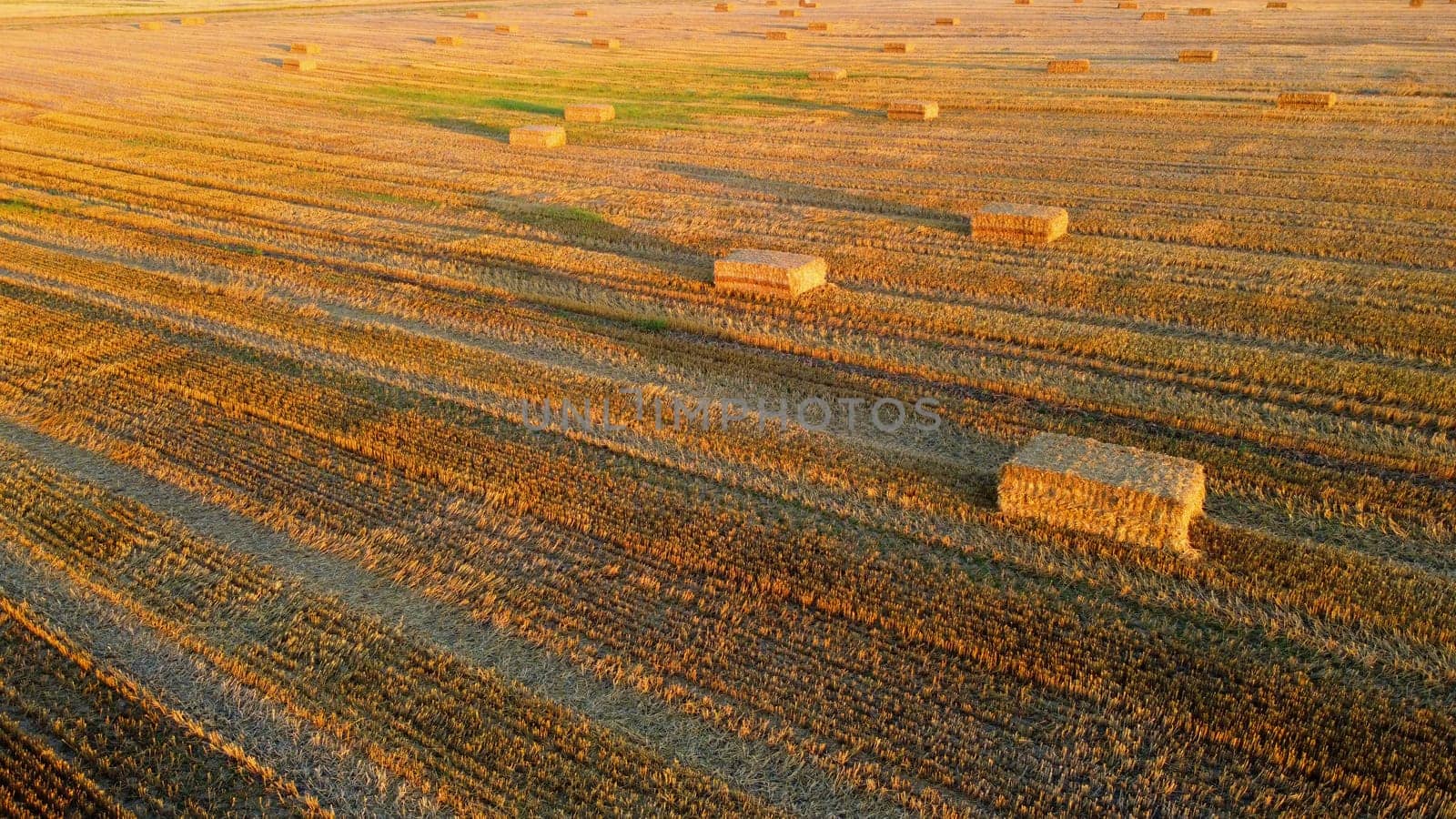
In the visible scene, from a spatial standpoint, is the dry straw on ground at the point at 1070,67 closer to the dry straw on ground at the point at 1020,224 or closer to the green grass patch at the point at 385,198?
the dry straw on ground at the point at 1020,224

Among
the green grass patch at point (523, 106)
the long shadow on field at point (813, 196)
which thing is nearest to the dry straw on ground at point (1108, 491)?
the long shadow on field at point (813, 196)

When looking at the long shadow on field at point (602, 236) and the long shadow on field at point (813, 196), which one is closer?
the long shadow on field at point (602, 236)

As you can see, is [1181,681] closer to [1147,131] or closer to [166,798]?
[166,798]

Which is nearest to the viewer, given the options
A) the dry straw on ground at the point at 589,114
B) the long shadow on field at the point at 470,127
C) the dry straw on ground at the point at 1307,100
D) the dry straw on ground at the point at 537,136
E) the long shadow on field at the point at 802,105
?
the dry straw on ground at the point at 537,136

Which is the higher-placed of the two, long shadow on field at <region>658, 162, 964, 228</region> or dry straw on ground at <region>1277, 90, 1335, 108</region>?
dry straw on ground at <region>1277, 90, 1335, 108</region>

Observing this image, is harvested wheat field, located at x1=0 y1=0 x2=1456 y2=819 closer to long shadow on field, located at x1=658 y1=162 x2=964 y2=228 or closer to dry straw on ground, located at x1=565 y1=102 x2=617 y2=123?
long shadow on field, located at x1=658 y1=162 x2=964 y2=228

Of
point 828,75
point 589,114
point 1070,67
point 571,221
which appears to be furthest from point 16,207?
point 1070,67

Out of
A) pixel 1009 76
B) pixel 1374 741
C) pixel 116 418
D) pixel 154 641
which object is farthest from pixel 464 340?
pixel 1009 76

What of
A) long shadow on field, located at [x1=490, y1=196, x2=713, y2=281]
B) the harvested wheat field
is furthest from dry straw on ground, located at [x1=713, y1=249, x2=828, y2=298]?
long shadow on field, located at [x1=490, y1=196, x2=713, y2=281]
